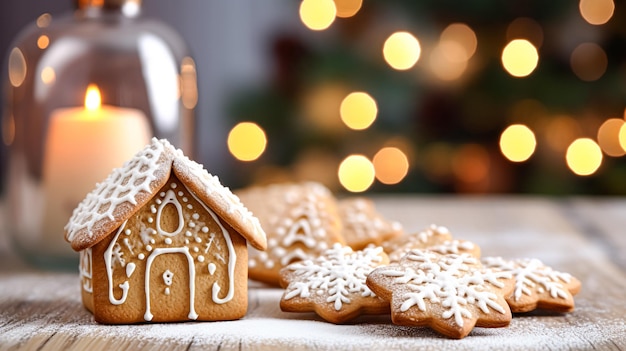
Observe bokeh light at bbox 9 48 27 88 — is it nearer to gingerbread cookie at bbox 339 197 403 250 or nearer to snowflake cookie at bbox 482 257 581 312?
gingerbread cookie at bbox 339 197 403 250

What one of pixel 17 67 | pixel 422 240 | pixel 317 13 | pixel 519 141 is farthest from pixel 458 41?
pixel 422 240

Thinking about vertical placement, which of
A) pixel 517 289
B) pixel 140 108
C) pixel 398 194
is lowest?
pixel 398 194

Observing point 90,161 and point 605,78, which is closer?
point 90,161

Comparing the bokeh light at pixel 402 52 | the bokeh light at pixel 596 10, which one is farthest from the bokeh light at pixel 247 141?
the bokeh light at pixel 596 10

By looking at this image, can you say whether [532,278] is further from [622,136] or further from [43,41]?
[622,136]

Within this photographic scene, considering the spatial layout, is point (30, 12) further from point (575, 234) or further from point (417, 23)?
point (575, 234)

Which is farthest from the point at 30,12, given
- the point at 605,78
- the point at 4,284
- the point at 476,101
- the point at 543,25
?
the point at 4,284
